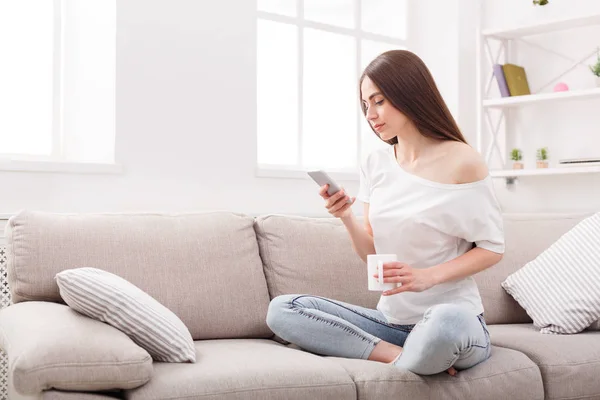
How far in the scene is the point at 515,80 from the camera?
3.93 metres

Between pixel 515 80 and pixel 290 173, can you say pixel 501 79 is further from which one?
pixel 290 173

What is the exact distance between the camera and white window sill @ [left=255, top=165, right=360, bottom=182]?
11.3ft

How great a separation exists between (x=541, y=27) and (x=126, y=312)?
266 centimetres

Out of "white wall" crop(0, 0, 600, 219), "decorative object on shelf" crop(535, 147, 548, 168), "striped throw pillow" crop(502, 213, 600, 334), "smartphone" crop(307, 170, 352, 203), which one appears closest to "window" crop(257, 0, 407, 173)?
"white wall" crop(0, 0, 600, 219)

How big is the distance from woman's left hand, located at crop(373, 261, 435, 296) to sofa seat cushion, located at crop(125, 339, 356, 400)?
0.85 feet

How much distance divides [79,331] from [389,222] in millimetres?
917

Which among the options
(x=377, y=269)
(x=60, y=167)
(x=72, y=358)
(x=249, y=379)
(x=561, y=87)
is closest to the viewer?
(x=72, y=358)

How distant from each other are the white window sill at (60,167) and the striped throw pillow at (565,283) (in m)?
1.53

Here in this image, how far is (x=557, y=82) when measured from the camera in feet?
12.8

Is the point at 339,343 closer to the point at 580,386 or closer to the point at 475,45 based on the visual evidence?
the point at 580,386

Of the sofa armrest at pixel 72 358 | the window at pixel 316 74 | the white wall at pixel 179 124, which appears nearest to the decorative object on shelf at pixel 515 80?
the window at pixel 316 74

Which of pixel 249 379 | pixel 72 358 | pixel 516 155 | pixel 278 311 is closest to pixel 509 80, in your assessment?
pixel 516 155

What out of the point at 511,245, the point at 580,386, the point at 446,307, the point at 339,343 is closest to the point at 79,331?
the point at 339,343

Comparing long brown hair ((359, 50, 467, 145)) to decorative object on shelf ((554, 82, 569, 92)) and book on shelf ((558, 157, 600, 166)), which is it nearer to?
book on shelf ((558, 157, 600, 166))
